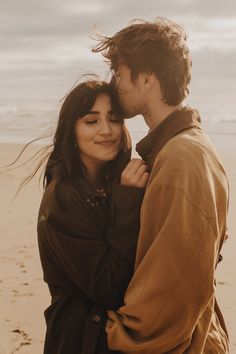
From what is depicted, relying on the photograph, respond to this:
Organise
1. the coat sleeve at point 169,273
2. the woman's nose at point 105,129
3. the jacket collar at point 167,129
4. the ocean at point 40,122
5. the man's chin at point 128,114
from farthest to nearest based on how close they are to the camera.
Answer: the ocean at point 40,122 < the woman's nose at point 105,129 < the man's chin at point 128,114 < the jacket collar at point 167,129 < the coat sleeve at point 169,273

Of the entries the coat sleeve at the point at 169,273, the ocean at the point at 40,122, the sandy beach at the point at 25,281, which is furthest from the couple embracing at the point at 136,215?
the ocean at the point at 40,122

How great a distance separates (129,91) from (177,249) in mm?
903

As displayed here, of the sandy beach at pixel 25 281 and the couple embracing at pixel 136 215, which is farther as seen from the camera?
the sandy beach at pixel 25 281

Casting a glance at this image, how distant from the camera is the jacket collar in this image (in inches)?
110

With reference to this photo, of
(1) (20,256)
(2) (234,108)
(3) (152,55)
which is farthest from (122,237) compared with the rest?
(2) (234,108)

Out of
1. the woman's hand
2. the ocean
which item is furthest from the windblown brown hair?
the ocean

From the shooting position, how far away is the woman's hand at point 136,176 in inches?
113

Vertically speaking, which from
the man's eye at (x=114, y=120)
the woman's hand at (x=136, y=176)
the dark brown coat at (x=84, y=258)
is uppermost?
the man's eye at (x=114, y=120)

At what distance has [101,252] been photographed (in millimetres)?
2908

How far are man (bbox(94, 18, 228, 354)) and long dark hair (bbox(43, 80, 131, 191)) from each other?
1.62 feet

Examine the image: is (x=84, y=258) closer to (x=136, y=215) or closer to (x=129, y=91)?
(x=136, y=215)

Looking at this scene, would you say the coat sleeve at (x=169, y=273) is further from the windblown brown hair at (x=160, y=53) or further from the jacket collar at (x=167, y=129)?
the windblown brown hair at (x=160, y=53)

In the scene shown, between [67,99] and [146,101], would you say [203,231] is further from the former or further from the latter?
[67,99]

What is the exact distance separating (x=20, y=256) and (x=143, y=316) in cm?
478
